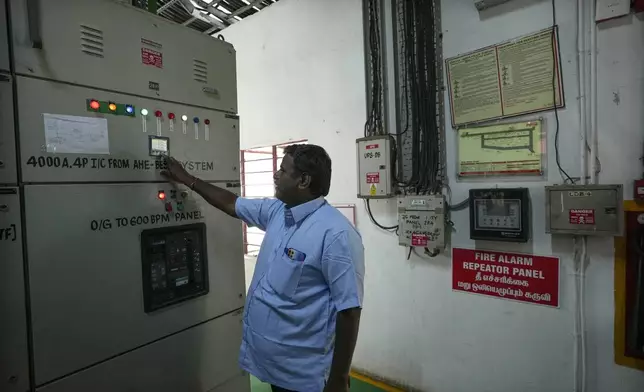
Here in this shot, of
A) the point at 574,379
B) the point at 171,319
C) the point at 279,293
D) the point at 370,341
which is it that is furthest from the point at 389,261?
the point at 171,319

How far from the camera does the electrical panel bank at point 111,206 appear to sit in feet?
3.41

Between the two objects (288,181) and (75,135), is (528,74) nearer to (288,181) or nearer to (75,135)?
(288,181)

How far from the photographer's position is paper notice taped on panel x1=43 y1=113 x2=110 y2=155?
110cm

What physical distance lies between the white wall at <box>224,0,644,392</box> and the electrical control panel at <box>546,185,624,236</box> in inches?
4.9

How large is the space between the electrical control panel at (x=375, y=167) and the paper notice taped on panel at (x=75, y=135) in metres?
1.45

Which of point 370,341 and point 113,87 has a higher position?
point 113,87

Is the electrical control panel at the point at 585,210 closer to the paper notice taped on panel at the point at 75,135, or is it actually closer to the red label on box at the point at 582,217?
the red label on box at the point at 582,217

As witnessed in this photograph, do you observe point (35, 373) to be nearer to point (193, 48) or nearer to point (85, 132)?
point (85, 132)

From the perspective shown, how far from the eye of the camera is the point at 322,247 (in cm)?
127

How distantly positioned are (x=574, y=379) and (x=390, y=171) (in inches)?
55.7

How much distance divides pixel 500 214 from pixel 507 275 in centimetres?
35

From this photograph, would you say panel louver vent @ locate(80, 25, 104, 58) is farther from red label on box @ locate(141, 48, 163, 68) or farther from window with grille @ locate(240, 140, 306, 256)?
window with grille @ locate(240, 140, 306, 256)

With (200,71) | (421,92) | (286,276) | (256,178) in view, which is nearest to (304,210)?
(286,276)

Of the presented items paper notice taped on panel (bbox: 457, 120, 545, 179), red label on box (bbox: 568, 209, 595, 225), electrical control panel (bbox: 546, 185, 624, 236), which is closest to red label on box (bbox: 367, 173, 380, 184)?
paper notice taped on panel (bbox: 457, 120, 545, 179)
